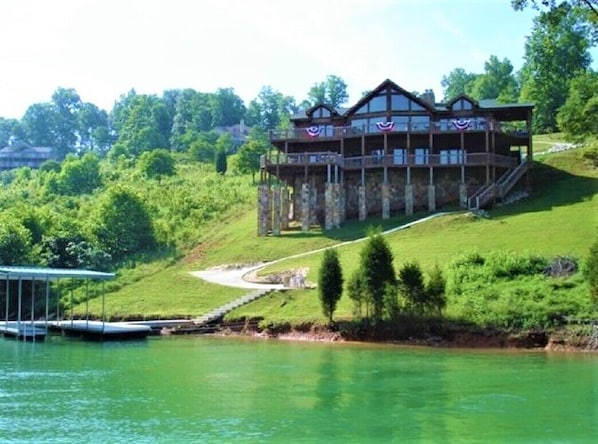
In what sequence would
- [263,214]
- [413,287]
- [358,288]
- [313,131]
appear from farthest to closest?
[313,131], [263,214], [358,288], [413,287]

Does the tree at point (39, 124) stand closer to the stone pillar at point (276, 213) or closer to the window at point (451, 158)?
the stone pillar at point (276, 213)

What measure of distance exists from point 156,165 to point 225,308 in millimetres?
66908

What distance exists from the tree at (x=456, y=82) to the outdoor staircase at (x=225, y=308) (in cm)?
9966

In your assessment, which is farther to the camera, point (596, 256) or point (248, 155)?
point (248, 155)

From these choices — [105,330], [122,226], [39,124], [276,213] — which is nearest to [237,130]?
[39,124]

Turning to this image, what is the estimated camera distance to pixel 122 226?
2817 inches

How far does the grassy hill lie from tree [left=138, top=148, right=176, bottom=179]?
40.8 metres

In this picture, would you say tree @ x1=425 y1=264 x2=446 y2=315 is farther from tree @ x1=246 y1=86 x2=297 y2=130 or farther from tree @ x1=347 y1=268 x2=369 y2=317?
tree @ x1=246 y1=86 x2=297 y2=130

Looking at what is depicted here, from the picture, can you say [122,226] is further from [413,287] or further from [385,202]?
[413,287]

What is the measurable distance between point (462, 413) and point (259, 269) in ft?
119

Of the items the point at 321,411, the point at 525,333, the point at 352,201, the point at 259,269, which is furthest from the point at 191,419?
the point at 352,201

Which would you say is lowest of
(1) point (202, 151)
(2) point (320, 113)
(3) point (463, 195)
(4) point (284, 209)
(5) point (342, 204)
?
(4) point (284, 209)

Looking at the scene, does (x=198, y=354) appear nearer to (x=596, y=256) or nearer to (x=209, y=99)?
(x=596, y=256)

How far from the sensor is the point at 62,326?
47.2 meters
